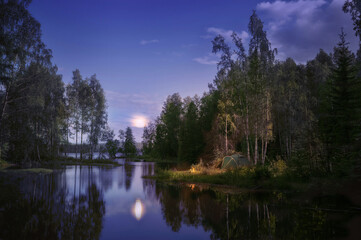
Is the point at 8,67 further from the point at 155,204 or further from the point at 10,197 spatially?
the point at 155,204

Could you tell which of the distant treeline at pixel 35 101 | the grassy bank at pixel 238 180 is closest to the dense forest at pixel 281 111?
the grassy bank at pixel 238 180

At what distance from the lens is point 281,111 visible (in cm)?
3681

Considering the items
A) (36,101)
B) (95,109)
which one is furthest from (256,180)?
(95,109)

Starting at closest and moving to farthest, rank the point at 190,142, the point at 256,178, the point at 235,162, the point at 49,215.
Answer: the point at 49,215 < the point at 256,178 < the point at 235,162 < the point at 190,142

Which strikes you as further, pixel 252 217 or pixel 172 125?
pixel 172 125

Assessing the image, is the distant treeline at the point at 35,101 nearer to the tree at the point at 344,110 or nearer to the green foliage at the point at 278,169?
the green foliage at the point at 278,169

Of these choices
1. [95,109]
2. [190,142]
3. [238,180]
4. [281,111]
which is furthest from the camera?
[95,109]

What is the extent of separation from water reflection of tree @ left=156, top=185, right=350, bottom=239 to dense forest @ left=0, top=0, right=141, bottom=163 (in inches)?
723

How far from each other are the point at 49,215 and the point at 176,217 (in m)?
4.94

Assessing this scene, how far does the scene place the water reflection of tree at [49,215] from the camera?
7504mm

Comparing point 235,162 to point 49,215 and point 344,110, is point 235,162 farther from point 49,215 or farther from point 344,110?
point 49,215

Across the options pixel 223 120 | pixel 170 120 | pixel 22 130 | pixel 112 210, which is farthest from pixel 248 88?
pixel 170 120

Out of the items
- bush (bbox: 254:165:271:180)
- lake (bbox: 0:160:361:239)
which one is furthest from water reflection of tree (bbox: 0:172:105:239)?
bush (bbox: 254:165:271:180)

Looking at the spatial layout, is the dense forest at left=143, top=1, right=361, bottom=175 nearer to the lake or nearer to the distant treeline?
the lake
